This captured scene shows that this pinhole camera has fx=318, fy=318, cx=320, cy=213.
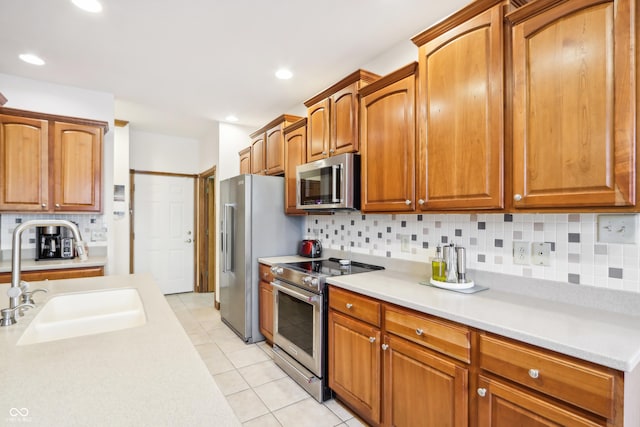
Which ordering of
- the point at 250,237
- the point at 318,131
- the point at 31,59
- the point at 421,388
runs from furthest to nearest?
the point at 250,237 < the point at 318,131 < the point at 31,59 < the point at 421,388

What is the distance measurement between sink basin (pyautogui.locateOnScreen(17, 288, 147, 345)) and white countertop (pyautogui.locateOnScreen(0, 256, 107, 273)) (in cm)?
125

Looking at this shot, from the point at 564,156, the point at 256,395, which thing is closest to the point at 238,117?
the point at 256,395

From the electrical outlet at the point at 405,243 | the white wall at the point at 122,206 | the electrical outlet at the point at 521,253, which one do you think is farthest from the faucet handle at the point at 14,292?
the white wall at the point at 122,206

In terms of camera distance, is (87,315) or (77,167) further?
(77,167)

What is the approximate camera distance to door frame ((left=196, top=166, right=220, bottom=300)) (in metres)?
5.20

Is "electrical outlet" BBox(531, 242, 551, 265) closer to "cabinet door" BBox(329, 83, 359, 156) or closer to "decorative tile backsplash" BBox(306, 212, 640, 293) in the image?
"decorative tile backsplash" BBox(306, 212, 640, 293)

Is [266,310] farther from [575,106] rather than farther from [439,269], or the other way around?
[575,106]

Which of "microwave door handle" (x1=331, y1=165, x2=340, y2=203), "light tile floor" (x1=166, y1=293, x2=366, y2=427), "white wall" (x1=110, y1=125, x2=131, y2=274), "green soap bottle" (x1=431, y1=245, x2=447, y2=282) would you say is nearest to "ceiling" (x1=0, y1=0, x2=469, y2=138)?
"microwave door handle" (x1=331, y1=165, x2=340, y2=203)

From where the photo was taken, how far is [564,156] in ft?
4.26

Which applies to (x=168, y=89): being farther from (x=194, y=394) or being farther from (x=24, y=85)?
(x=194, y=394)

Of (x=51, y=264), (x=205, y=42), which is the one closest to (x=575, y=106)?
(x=205, y=42)

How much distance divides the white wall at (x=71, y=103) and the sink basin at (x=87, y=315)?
185 cm

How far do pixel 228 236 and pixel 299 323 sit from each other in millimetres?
1461

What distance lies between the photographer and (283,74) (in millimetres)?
2914
